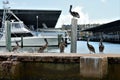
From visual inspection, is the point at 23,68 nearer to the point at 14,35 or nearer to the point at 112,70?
the point at 112,70

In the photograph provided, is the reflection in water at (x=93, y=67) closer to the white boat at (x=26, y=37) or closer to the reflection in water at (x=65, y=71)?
the reflection in water at (x=65, y=71)

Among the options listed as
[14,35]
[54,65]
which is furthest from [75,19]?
[14,35]

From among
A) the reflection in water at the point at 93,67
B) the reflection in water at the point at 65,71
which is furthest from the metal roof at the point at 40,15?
the reflection in water at the point at 93,67

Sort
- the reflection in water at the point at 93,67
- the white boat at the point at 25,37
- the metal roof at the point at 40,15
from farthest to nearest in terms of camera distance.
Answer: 1. the metal roof at the point at 40,15
2. the white boat at the point at 25,37
3. the reflection in water at the point at 93,67

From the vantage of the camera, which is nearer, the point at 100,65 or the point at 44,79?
the point at 100,65

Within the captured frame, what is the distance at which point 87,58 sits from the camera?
9.94 m

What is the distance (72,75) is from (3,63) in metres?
1.97

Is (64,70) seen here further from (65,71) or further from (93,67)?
(93,67)

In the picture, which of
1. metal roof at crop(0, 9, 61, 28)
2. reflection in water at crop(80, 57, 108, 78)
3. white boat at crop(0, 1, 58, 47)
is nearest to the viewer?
reflection in water at crop(80, 57, 108, 78)

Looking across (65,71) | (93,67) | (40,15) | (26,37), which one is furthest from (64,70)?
(40,15)

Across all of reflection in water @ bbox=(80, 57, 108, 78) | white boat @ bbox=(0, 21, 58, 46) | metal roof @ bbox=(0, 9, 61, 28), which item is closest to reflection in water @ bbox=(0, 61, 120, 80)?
reflection in water @ bbox=(80, 57, 108, 78)

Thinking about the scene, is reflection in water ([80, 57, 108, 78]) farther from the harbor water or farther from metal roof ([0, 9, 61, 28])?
metal roof ([0, 9, 61, 28])

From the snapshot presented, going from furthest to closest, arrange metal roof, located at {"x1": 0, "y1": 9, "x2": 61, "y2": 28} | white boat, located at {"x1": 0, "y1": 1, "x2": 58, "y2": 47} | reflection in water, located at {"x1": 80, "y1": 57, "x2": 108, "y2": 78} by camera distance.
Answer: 1. metal roof, located at {"x1": 0, "y1": 9, "x2": 61, "y2": 28}
2. white boat, located at {"x1": 0, "y1": 1, "x2": 58, "y2": 47}
3. reflection in water, located at {"x1": 80, "y1": 57, "x2": 108, "y2": 78}

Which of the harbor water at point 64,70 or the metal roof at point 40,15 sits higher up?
the metal roof at point 40,15
